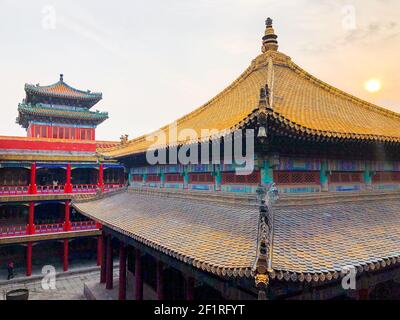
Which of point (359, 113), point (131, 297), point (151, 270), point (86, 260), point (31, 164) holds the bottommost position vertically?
point (86, 260)

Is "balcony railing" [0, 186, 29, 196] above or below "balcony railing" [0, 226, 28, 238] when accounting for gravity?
above

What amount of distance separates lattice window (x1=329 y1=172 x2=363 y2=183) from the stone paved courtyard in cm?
1501

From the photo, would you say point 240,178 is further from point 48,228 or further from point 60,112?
point 60,112

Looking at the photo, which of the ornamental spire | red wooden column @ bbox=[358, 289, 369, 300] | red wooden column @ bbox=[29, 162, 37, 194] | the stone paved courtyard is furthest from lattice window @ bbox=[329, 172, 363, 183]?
red wooden column @ bbox=[29, 162, 37, 194]

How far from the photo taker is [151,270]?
45.8ft

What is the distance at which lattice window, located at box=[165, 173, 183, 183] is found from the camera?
40.3 ft

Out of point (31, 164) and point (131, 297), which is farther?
point (31, 164)

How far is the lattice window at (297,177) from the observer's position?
8.23 meters

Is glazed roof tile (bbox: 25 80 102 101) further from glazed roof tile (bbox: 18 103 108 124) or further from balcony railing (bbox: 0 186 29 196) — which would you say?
balcony railing (bbox: 0 186 29 196)

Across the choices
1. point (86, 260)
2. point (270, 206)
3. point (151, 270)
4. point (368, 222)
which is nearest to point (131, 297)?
point (151, 270)

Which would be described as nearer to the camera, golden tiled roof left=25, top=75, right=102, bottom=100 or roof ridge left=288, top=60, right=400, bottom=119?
roof ridge left=288, top=60, right=400, bottom=119

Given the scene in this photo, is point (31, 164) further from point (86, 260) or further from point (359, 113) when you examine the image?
point (359, 113)

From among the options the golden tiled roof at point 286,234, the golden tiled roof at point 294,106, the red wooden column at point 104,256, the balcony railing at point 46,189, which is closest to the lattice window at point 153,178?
the golden tiled roof at point 294,106
